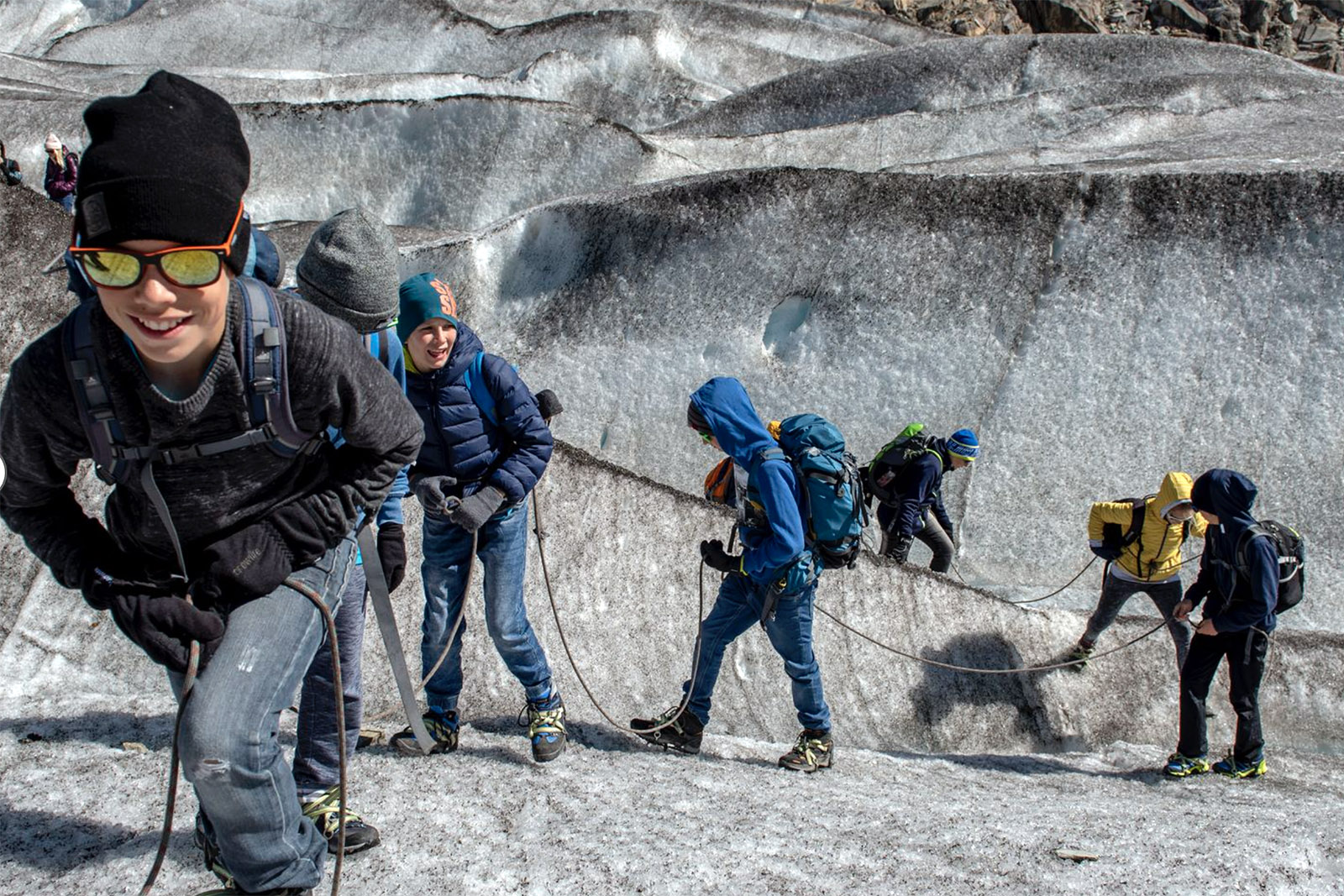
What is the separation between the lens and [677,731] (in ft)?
16.5

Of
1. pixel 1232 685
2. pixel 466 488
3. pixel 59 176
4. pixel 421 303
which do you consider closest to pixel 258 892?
pixel 466 488

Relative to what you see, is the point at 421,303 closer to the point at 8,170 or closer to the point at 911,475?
the point at 911,475

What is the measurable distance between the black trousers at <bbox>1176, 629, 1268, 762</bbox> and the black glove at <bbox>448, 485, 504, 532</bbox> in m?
4.44

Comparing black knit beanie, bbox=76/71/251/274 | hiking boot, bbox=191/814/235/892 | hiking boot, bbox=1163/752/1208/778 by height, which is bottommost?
hiking boot, bbox=1163/752/1208/778

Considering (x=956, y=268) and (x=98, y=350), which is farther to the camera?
(x=956, y=268)

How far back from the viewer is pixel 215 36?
22.0 meters

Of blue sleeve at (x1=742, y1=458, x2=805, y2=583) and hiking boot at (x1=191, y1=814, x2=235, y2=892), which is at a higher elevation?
blue sleeve at (x1=742, y1=458, x2=805, y2=583)

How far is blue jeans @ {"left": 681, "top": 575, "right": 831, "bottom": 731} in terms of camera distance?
4.88 meters

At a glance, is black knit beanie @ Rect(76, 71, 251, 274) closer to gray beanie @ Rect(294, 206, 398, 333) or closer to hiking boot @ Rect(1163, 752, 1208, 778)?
gray beanie @ Rect(294, 206, 398, 333)

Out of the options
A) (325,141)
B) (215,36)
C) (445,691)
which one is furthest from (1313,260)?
(215,36)

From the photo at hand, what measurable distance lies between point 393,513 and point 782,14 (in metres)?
24.0

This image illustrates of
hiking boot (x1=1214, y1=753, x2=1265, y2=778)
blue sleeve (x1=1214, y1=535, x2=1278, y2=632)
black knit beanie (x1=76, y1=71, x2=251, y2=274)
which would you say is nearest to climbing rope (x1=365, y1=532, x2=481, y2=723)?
black knit beanie (x1=76, y1=71, x2=251, y2=274)

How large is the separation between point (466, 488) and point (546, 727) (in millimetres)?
1103

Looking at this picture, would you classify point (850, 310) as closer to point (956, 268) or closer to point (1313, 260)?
point (956, 268)
